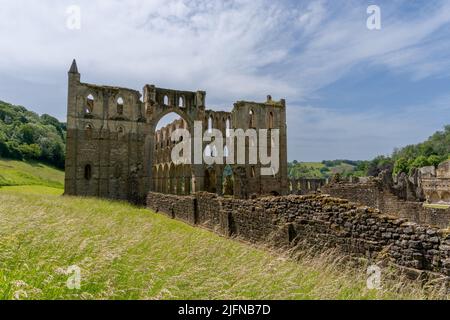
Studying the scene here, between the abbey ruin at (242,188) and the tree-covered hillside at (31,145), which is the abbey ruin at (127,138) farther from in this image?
the tree-covered hillside at (31,145)

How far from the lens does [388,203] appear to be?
19.8 metres

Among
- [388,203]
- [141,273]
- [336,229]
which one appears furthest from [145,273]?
[388,203]

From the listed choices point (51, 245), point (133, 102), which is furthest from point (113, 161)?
point (51, 245)

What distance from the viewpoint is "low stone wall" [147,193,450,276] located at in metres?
5.99

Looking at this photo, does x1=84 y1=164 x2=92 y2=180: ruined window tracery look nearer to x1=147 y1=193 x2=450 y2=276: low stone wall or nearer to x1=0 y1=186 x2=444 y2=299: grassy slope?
x1=147 y1=193 x2=450 y2=276: low stone wall

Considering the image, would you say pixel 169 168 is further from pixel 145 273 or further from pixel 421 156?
pixel 421 156

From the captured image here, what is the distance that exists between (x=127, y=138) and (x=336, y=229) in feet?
85.2

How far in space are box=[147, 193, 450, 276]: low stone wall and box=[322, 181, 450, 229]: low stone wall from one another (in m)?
8.51

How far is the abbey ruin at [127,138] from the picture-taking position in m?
29.2

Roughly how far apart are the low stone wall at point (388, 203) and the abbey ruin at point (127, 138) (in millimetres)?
7229

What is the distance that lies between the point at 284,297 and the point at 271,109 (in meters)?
36.2

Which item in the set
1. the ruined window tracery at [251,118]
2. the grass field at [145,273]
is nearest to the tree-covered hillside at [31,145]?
the ruined window tracery at [251,118]
